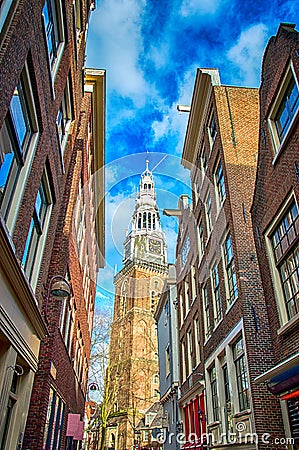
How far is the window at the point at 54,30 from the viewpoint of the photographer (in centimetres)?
951

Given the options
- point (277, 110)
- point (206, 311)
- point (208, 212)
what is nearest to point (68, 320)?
point (206, 311)

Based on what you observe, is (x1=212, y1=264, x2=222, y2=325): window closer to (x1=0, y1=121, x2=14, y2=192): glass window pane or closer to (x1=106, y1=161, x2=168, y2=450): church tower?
(x1=0, y1=121, x2=14, y2=192): glass window pane

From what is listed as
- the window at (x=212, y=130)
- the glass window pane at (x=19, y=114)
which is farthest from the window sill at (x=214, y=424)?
the glass window pane at (x=19, y=114)

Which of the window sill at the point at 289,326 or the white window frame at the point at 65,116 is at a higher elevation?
the white window frame at the point at 65,116

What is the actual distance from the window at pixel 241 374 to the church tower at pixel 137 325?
52340 millimetres

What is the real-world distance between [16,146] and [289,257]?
20.8 feet

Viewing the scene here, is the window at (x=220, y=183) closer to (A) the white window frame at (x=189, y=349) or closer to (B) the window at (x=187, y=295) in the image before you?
(B) the window at (x=187, y=295)

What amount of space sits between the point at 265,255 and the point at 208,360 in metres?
7.17

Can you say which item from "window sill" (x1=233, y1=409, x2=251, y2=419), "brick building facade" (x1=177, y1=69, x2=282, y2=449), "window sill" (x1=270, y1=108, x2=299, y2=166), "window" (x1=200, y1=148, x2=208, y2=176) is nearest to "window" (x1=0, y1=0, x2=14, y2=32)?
"window sill" (x1=270, y1=108, x2=299, y2=166)

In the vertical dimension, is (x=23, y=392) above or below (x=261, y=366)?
below

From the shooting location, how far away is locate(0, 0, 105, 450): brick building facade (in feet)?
21.0

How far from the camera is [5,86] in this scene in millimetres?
5648

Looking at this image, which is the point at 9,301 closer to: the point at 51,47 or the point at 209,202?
the point at 51,47

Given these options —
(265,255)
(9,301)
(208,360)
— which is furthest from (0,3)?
(208,360)
